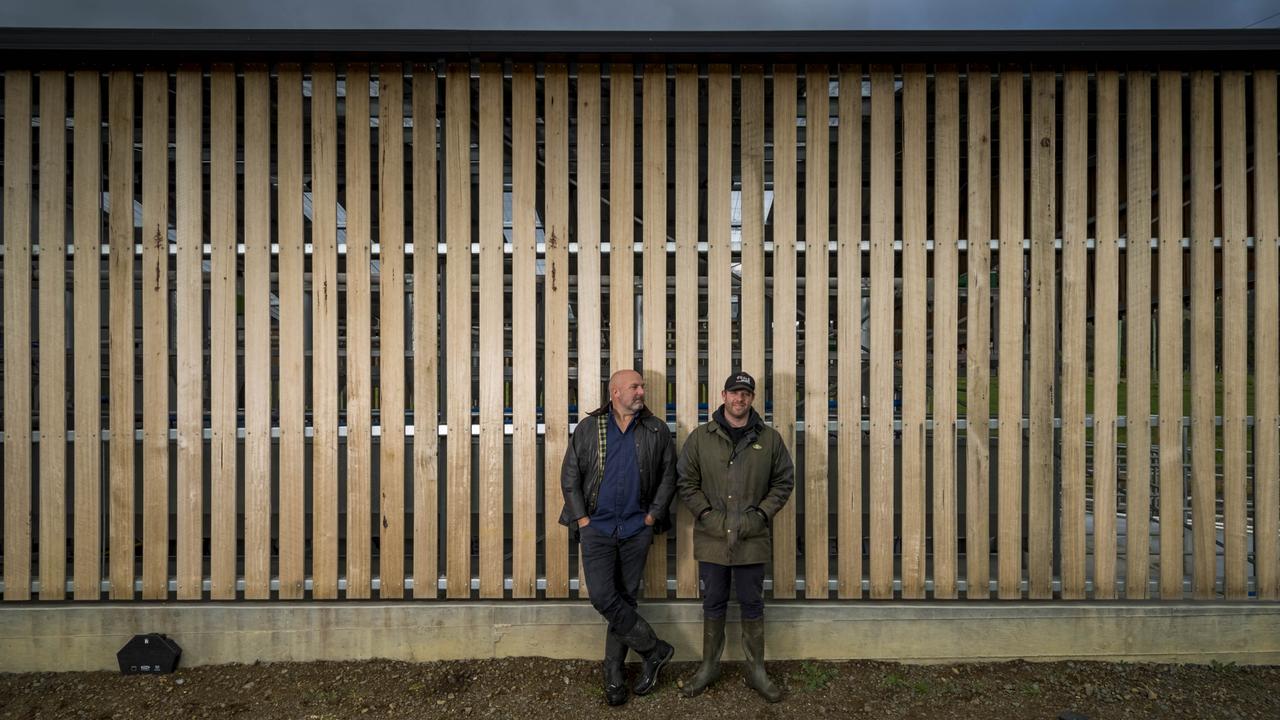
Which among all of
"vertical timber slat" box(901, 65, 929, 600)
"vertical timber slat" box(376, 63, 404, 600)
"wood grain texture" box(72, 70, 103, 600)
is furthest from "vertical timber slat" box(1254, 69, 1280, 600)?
"wood grain texture" box(72, 70, 103, 600)

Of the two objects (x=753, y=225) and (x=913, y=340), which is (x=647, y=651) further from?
(x=753, y=225)

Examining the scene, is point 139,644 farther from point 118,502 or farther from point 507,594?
point 507,594

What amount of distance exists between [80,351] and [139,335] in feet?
2.39

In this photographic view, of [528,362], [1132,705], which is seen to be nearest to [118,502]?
[528,362]

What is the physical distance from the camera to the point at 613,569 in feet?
12.9

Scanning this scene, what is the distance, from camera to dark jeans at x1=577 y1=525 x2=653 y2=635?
3896mm

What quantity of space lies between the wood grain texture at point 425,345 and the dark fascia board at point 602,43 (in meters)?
0.54

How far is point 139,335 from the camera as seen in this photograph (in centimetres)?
493

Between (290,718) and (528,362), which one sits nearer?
(290,718)

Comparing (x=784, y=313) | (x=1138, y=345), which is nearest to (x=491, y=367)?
(x=784, y=313)

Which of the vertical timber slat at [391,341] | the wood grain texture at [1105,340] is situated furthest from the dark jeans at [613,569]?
the wood grain texture at [1105,340]

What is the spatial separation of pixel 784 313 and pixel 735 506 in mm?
1318

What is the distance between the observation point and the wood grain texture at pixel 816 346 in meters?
4.30

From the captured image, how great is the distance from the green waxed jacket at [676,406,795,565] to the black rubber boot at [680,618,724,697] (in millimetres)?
472
